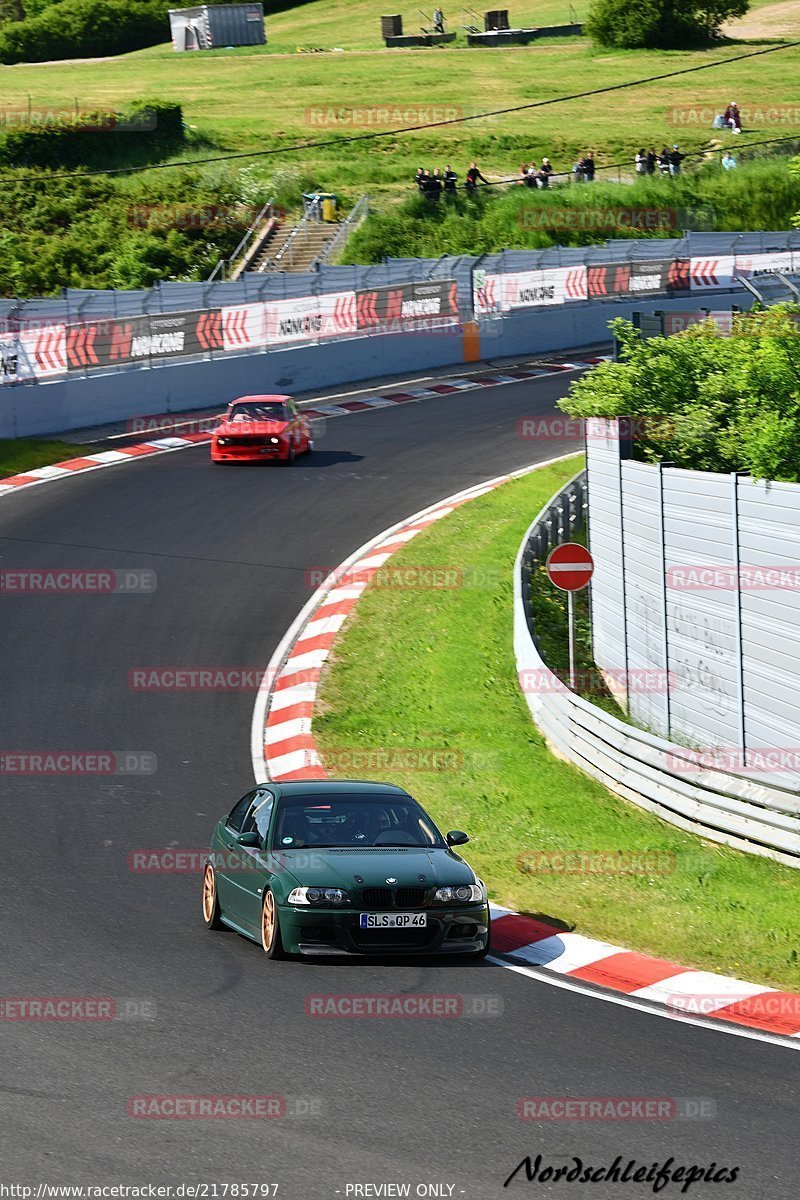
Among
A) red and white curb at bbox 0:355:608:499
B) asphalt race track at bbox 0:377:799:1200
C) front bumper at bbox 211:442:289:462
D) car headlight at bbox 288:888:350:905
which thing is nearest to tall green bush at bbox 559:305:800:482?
asphalt race track at bbox 0:377:799:1200

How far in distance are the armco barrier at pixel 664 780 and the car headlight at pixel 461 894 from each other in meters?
3.60

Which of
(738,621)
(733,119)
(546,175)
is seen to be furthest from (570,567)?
(733,119)

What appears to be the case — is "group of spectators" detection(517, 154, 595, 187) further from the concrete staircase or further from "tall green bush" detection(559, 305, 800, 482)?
"tall green bush" detection(559, 305, 800, 482)

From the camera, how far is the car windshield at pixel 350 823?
1216cm

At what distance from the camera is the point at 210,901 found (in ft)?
40.7

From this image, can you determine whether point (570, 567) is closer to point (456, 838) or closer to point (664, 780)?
point (664, 780)

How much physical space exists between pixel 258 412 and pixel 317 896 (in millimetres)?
20452

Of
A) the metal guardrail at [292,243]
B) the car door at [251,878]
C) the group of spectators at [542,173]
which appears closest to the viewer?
the car door at [251,878]

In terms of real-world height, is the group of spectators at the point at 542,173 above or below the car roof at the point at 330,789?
above

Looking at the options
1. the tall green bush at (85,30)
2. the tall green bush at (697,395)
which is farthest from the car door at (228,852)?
the tall green bush at (85,30)

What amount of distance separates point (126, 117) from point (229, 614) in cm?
5819

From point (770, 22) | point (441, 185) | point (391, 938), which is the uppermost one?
point (770, 22)

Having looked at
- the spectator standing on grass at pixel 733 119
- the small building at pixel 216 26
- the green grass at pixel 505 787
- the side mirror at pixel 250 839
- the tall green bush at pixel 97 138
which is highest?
the small building at pixel 216 26

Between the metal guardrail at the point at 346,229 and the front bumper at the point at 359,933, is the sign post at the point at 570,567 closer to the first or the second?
the front bumper at the point at 359,933
